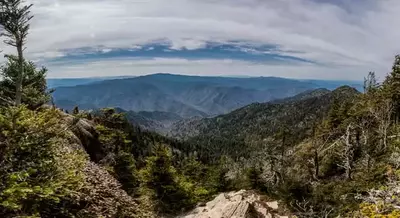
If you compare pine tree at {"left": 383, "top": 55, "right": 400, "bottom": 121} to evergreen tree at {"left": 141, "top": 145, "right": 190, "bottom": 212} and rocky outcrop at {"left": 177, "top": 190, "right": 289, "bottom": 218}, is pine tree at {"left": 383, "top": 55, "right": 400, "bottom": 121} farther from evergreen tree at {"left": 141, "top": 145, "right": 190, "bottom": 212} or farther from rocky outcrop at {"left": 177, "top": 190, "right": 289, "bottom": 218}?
evergreen tree at {"left": 141, "top": 145, "right": 190, "bottom": 212}

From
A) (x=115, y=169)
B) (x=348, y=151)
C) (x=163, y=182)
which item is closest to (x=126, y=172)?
(x=115, y=169)

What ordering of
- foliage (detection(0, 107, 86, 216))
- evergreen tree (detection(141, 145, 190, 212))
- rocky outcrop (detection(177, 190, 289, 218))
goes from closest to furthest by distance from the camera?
foliage (detection(0, 107, 86, 216)) < rocky outcrop (detection(177, 190, 289, 218)) < evergreen tree (detection(141, 145, 190, 212))

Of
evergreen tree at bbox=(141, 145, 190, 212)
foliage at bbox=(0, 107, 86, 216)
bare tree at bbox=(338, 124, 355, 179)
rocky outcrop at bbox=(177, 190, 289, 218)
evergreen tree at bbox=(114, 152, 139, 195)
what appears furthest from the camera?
bare tree at bbox=(338, 124, 355, 179)

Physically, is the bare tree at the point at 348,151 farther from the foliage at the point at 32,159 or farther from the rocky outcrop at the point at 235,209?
the foliage at the point at 32,159

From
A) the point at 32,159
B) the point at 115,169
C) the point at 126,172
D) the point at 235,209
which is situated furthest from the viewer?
the point at 126,172

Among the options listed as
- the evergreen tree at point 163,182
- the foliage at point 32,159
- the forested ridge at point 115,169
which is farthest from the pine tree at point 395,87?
the foliage at point 32,159

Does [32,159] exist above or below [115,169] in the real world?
above

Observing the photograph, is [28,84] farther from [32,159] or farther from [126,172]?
[32,159]

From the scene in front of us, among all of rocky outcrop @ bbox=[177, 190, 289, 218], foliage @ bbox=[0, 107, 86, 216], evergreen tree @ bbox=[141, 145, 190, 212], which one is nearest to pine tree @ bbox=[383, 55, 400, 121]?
rocky outcrop @ bbox=[177, 190, 289, 218]

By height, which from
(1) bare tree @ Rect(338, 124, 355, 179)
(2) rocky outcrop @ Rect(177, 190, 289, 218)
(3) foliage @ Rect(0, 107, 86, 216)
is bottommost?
(2) rocky outcrop @ Rect(177, 190, 289, 218)
